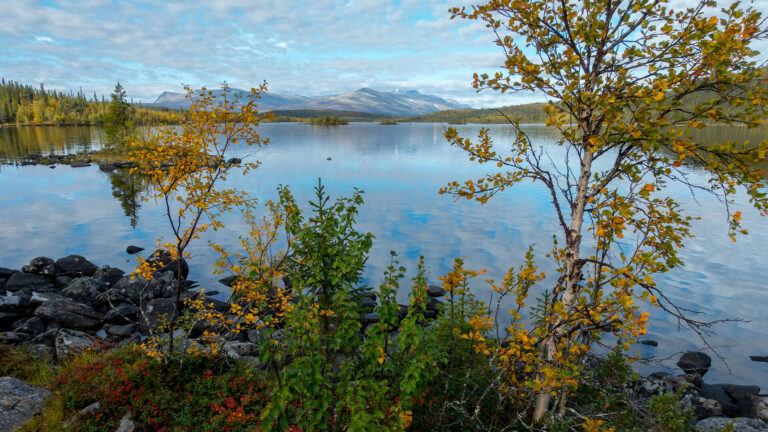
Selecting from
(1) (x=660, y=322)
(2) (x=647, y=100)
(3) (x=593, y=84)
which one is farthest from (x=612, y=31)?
(1) (x=660, y=322)

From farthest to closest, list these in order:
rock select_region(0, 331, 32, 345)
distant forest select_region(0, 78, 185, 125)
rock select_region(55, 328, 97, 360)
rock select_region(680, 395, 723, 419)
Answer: distant forest select_region(0, 78, 185, 125), rock select_region(0, 331, 32, 345), rock select_region(55, 328, 97, 360), rock select_region(680, 395, 723, 419)

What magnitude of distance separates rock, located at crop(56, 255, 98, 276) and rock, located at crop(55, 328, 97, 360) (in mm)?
12231

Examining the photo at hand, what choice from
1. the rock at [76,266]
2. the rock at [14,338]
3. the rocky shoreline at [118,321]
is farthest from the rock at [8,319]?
the rock at [76,266]

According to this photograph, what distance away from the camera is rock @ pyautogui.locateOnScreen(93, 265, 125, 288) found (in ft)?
76.0

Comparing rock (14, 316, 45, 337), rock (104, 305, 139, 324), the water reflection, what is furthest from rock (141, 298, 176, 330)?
the water reflection

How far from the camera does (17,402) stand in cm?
903

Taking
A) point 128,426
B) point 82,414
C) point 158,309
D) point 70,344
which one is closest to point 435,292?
point 158,309

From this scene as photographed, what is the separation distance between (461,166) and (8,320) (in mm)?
61878

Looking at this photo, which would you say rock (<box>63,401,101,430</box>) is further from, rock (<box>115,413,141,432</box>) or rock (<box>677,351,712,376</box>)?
rock (<box>677,351,712,376</box>)

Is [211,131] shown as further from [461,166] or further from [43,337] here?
[461,166]

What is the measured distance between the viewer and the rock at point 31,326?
643 inches

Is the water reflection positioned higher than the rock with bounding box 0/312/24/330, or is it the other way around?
the water reflection

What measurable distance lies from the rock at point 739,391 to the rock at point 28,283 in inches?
1364

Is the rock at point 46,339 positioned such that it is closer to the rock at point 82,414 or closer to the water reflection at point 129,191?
the rock at point 82,414
